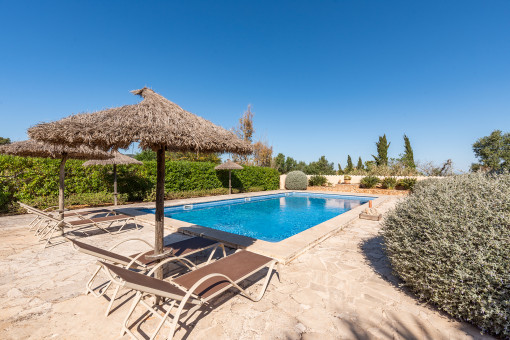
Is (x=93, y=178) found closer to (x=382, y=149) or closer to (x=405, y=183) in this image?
(x=405, y=183)

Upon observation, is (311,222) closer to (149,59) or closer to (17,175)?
(17,175)

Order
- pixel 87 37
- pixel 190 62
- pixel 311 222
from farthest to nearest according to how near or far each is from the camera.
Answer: pixel 190 62, pixel 87 37, pixel 311 222

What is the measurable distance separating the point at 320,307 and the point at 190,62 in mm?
17469

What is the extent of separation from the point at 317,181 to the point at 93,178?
65.1 ft

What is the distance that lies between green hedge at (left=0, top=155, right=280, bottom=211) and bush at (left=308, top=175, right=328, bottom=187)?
953 cm

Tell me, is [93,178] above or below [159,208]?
above

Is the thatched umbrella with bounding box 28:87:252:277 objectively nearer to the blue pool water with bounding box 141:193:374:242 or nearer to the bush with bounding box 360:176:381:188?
the blue pool water with bounding box 141:193:374:242

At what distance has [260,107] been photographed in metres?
25.7

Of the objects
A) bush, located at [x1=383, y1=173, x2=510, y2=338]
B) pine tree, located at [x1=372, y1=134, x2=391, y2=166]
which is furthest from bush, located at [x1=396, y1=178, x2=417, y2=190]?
bush, located at [x1=383, y1=173, x2=510, y2=338]

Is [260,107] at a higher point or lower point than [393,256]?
higher

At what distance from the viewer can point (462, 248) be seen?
2.53 meters

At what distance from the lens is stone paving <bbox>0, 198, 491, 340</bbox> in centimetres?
239

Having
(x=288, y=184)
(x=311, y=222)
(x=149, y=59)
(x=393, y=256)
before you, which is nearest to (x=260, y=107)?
(x=288, y=184)

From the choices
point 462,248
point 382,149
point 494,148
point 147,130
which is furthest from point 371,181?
point 494,148
